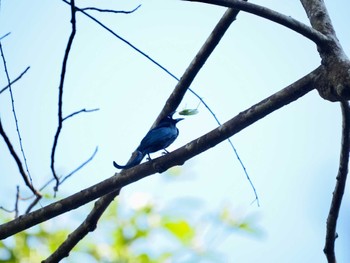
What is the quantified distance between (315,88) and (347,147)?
716 millimetres

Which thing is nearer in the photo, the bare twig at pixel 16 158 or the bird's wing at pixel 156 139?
the bare twig at pixel 16 158

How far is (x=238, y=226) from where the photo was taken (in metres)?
5.25

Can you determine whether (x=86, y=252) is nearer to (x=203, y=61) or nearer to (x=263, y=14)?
(x=203, y=61)

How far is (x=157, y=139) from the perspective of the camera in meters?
4.29

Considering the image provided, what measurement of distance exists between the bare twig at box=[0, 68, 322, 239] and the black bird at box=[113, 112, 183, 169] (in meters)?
0.76

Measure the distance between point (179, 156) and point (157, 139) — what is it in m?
1.13

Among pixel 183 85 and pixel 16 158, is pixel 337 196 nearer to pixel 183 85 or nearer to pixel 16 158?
pixel 183 85

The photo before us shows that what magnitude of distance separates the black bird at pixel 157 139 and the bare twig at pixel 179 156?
76 cm

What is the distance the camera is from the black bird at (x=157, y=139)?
4.23m

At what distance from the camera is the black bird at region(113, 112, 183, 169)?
13.9ft

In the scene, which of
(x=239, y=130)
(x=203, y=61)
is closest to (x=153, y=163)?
(x=239, y=130)

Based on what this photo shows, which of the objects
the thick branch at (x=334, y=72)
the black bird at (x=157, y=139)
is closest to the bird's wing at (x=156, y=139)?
the black bird at (x=157, y=139)

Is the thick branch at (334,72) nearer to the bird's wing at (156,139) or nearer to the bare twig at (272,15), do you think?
the bare twig at (272,15)

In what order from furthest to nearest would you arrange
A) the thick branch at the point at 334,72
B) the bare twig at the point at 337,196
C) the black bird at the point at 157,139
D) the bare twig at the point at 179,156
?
the black bird at the point at 157,139 < the bare twig at the point at 337,196 < the bare twig at the point at 179,156 < the thick branch at the point at 334,72
